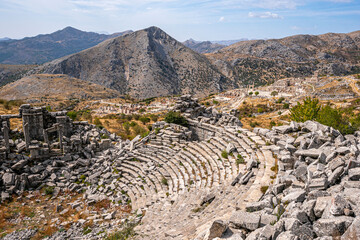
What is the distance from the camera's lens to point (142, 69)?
6491 inches

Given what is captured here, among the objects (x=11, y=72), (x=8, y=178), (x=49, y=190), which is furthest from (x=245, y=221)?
(x=11, y=72)

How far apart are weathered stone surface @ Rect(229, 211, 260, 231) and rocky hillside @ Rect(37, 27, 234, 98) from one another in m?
135

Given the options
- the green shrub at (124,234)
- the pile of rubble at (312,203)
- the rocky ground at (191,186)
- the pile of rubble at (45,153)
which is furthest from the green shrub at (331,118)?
the pile of rubble at (45,153)

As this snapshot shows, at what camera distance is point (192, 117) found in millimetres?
26266

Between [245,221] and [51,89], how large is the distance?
398ft

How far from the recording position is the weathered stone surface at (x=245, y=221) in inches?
241

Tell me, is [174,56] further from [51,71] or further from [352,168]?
[352,168]

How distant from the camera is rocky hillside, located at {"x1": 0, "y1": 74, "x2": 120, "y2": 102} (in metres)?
101

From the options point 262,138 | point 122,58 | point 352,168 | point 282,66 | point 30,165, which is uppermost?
point 122,58

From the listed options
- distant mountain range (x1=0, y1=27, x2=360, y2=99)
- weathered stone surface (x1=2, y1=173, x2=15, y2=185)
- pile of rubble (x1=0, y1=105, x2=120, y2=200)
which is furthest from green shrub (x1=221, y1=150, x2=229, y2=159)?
distant mountain range (x1=0, y1=27, x2=360, y2=99)

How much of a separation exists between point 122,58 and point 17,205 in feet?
578

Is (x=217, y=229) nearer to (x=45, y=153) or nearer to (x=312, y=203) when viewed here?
(x=312, y=203)

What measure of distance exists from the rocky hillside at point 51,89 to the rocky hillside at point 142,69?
3123 centimetres

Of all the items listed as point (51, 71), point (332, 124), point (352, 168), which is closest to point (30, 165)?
point (352, 168)
